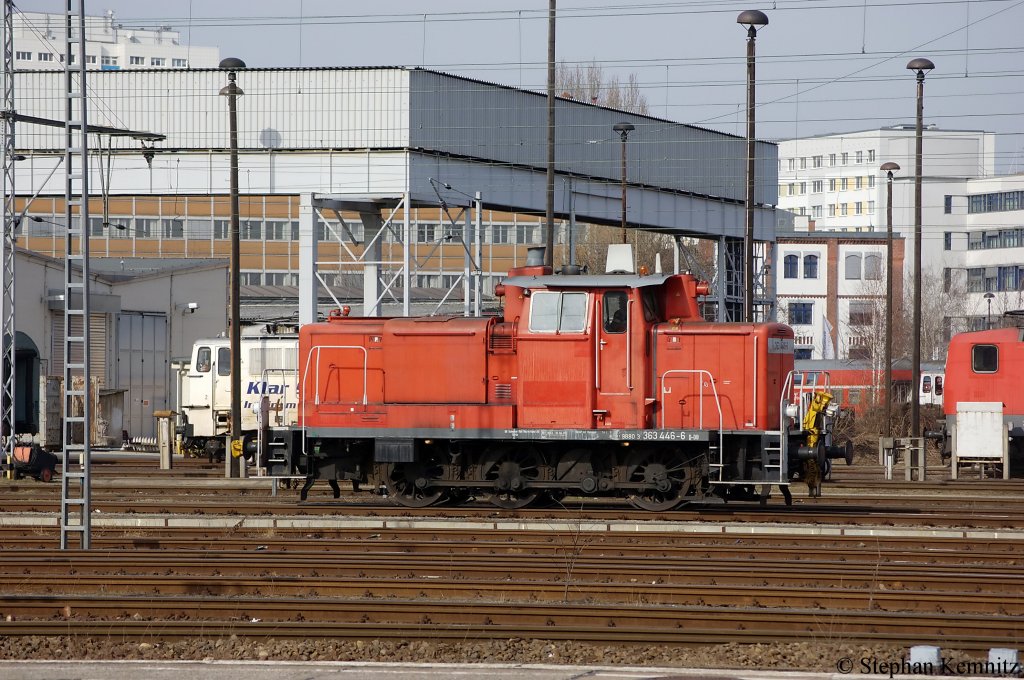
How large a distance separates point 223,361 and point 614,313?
51.0 feet

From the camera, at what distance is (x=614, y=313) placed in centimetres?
1778

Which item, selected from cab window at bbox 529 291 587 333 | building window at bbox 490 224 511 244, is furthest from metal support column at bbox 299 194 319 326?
building window at bbox 490 224 511 244

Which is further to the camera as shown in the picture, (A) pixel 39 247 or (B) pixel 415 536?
(A) pixel 39 247

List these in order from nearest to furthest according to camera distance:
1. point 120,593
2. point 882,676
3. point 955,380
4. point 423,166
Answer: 1. point 882,676
2. point 120,593
3. point 955,380
4. point 423,166

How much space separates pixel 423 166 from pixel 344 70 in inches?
128

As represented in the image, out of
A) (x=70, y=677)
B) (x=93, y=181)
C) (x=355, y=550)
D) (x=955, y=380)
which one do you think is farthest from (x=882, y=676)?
(x=93, y=181)

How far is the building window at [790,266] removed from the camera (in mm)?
87688

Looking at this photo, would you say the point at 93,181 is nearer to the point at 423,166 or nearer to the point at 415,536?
the point at 423,166

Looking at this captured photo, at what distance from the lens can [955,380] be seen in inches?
1200

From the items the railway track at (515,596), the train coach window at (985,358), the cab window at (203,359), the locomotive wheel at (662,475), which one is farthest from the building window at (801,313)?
the railway track at (515,596)

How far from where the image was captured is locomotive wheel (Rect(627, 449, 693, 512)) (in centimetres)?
1792

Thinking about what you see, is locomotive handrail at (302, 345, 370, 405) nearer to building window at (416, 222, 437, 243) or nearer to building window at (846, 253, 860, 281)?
building window at (416, 222, 437, 243)

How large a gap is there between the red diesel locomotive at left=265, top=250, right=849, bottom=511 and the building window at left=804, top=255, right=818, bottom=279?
2799 inches

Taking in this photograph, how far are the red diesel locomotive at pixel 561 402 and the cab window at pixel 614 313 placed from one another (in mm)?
15
